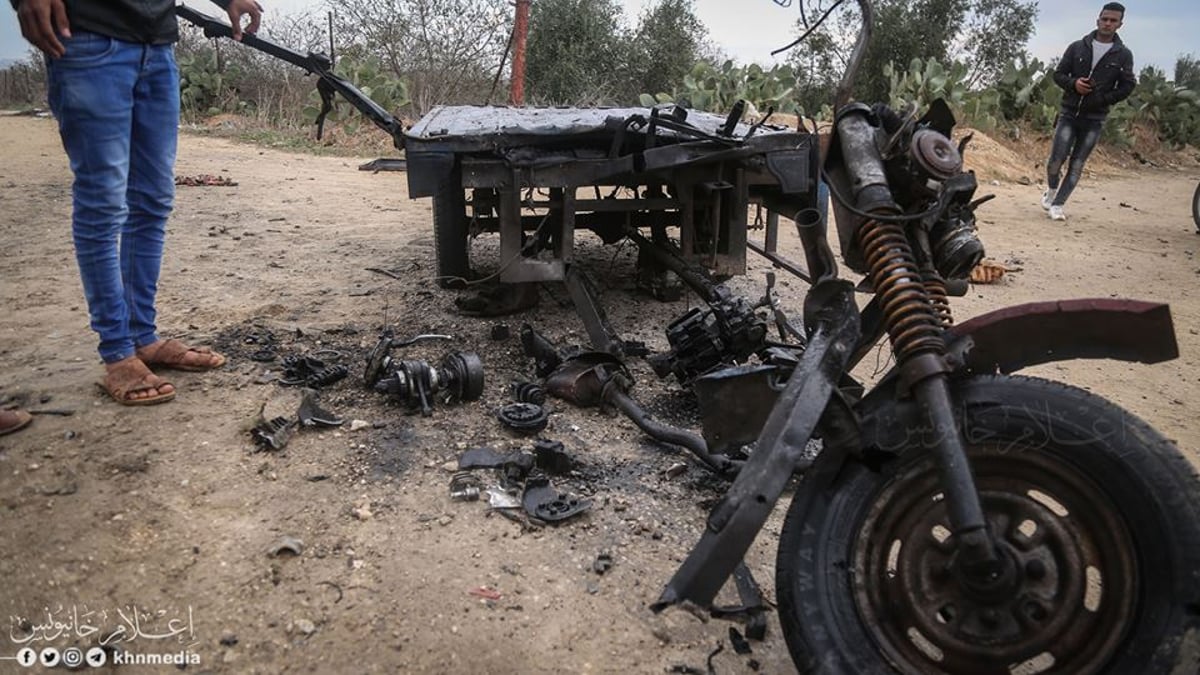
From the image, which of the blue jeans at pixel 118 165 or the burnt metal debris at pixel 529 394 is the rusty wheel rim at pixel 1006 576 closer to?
the burnt metal debris at pixel 529 394

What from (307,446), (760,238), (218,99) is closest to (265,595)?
(307,446)

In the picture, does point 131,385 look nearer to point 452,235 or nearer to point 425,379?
point 425,379

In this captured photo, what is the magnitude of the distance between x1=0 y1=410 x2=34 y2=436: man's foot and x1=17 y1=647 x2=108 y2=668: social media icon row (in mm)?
1162

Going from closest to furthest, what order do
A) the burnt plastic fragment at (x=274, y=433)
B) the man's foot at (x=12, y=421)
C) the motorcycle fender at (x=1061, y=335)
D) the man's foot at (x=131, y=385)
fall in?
the motorcycle fender at (x=1061, y=335) → the man's foot at (x=12, y=421) → the burnt plastic fragment at (x=274, y=433) → the man's foot at (x=131, y=385)

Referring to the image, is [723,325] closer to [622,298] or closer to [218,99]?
[622,298]

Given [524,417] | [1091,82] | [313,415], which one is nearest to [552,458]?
[524,417]

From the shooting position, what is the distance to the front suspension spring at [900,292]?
168 centimetres

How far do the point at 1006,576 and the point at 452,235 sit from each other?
3378 mm

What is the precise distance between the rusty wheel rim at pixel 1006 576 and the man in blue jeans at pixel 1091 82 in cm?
772

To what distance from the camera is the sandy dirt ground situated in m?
1.93

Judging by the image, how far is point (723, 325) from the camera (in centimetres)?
328

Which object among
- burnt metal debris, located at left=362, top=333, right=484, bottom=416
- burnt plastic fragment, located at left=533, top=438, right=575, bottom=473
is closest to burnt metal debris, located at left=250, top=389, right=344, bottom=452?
burnt metal debris, located at left=362, top=333, right=484, bottom=416

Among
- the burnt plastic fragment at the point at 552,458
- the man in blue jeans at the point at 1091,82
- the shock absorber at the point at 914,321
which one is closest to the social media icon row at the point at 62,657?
the burnt plastic fragment at the point at 552,458

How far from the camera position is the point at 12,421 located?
2.68 meters
